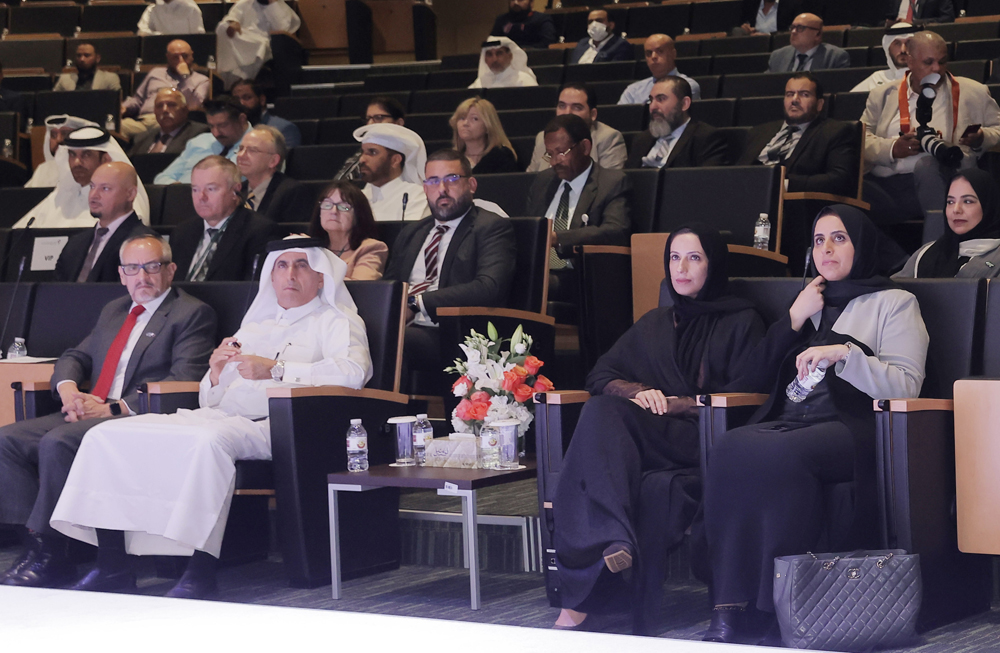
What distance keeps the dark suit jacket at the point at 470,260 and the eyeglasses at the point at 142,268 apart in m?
0.78

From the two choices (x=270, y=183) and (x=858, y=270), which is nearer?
(x=858, y=270)

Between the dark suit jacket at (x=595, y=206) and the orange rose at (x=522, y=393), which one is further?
the dark suit jacket at (x=595, y=206)

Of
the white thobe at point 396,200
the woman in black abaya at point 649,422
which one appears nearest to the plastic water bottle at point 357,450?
the woman in black abaya at point 649,422

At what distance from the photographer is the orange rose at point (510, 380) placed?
2.92 metres

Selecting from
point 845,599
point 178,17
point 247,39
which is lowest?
point 845,599

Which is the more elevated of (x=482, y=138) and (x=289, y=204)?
(x=482, y=138)

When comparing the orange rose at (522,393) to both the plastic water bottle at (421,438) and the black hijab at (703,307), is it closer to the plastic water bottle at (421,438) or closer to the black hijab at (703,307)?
the plastic water bottle at (421,438)

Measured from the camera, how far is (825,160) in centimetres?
429

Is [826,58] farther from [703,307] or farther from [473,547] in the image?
[473,547]

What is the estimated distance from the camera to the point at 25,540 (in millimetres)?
3279

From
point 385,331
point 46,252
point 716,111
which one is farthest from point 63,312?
point 716,111

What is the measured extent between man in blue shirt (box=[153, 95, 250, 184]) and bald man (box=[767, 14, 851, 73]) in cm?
269

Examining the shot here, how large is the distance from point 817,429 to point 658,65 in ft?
11.5

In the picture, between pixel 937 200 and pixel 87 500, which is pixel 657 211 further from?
pixel 87 500
